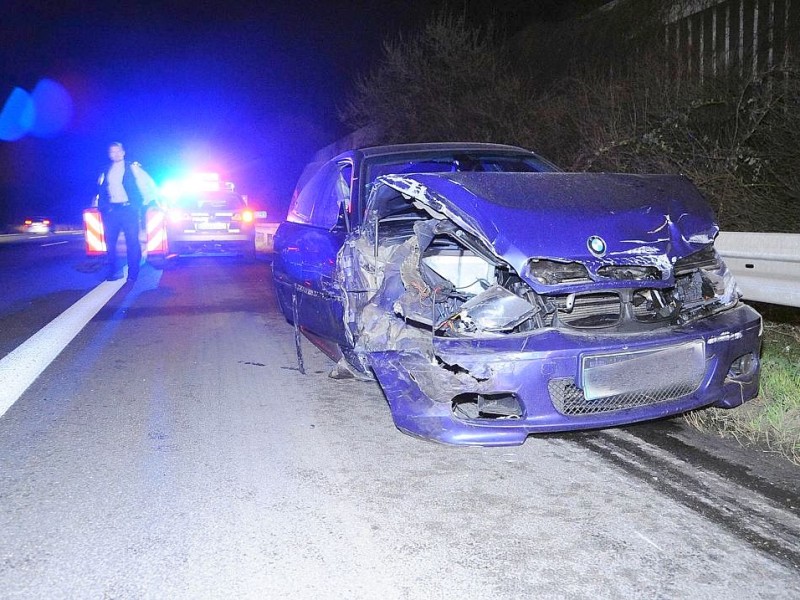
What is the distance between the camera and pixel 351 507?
3223 millimetres

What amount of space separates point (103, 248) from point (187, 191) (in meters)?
2.09

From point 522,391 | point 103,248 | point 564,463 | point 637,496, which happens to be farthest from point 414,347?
point 103,248

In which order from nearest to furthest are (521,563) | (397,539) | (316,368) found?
(521,563) → (397,539) → (316,368)

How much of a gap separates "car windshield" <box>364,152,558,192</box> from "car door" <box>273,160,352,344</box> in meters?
0.31

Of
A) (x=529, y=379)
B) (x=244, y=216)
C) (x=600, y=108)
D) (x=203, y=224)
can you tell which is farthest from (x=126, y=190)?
(x=529, y=379)

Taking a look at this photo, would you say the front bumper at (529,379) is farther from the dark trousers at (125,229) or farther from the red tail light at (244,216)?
the red tail light at (244,216)

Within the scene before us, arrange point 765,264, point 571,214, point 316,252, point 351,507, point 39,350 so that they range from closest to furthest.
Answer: point 351,507
point 571,214
point 765,264
point 316,252
point 39,350

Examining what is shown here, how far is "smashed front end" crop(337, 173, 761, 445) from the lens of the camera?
3465 mm

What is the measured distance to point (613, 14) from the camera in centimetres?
1422

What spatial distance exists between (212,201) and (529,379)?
12450 millimetres

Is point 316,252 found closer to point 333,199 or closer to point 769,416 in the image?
point 333,199

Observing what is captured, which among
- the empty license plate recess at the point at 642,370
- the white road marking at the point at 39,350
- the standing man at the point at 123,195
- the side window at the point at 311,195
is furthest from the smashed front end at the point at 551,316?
the standing man at the point at 123,195

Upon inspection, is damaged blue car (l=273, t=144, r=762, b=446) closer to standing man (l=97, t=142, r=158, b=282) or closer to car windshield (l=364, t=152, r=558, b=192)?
car windshield (l=364, t=152, r=558, b=192)

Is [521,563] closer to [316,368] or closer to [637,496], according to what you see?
[637,496]
